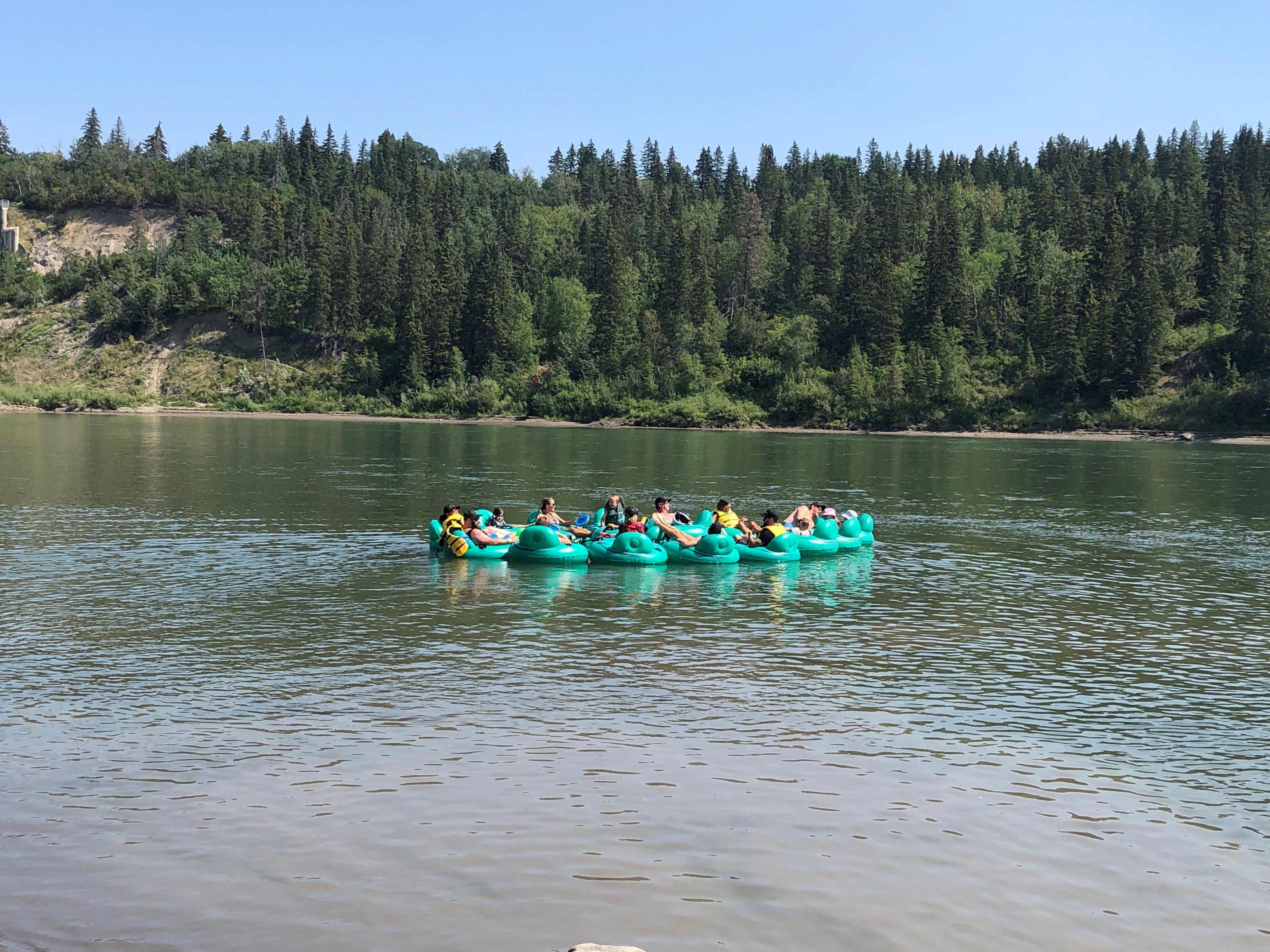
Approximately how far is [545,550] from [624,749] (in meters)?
15.7

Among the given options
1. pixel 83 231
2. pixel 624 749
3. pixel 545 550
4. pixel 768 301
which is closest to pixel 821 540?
pixel 545 550

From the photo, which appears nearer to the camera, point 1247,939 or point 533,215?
point 1247,939

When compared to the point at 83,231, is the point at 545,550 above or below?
below

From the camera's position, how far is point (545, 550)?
98.3ft

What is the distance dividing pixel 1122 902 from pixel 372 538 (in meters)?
26.5

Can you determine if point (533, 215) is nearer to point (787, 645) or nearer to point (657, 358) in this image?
point (657, 358)

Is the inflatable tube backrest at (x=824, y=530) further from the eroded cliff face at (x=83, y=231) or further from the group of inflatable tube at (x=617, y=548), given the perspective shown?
the eroded cliff face at (x=83, y=231)

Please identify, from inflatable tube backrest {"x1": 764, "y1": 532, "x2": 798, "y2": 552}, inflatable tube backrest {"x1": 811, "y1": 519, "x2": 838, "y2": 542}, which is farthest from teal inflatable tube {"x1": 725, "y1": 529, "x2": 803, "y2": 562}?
inflatable tube backrest {"x1": 811, "y1": 519, "x2": 838, "y2": 542}

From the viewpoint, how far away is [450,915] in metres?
9.84

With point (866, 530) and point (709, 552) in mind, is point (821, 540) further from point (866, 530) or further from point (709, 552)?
point (709, 552)

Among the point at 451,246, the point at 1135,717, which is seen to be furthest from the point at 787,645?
the point at 451,246

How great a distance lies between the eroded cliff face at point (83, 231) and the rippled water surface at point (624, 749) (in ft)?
536

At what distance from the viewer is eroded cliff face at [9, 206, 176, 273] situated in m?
178

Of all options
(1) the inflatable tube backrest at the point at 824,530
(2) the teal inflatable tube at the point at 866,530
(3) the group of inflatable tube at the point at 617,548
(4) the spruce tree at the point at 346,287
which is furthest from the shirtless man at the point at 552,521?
(4) the spruce tree at the point at 346,287
